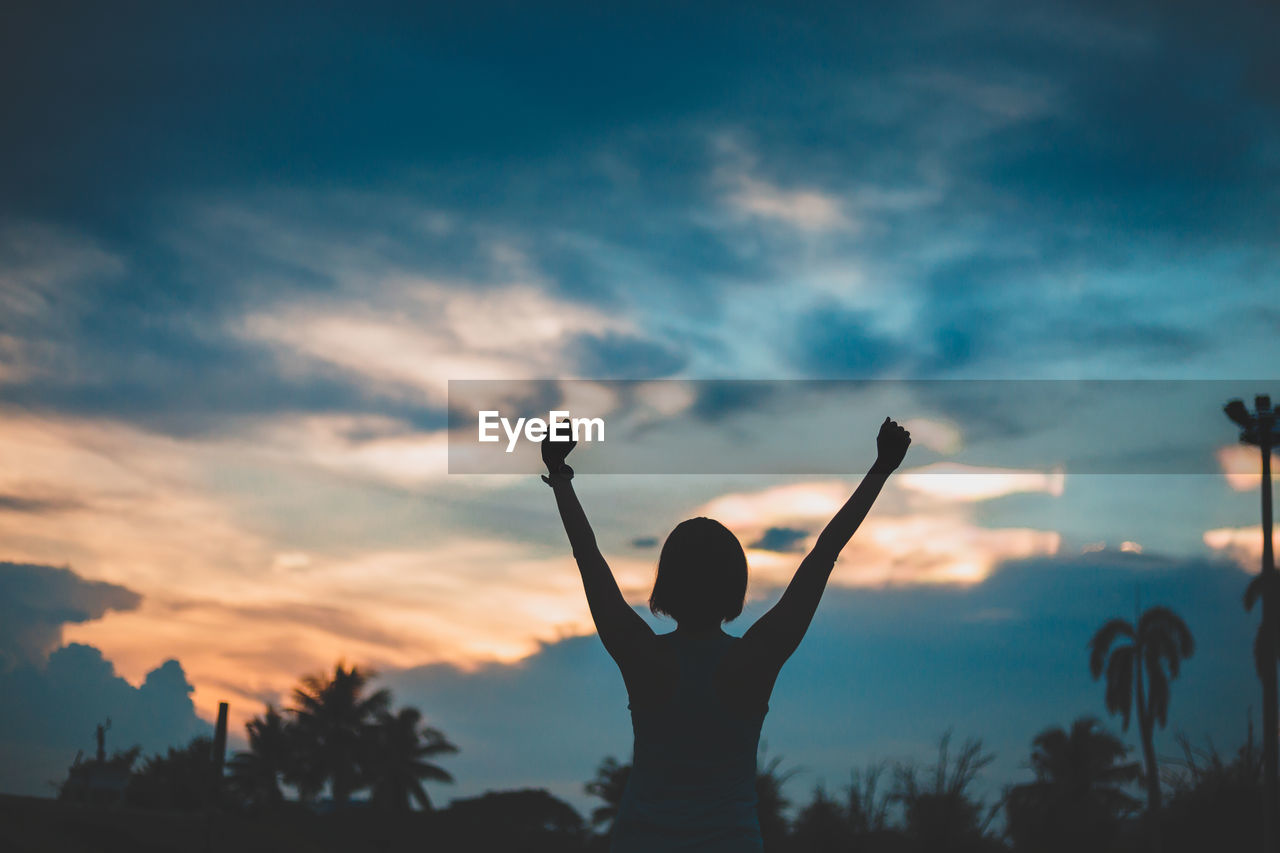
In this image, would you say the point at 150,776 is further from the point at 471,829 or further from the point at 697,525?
the point at 697,525

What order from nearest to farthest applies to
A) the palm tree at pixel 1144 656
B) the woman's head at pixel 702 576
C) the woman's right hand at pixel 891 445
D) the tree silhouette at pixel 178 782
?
1. the woman's head at pixel 702 576
2. the woman's right hand at pixel 891 445
3. the palm tree at pixel 1144 656
4. the tree silhouette at pixel 178 782

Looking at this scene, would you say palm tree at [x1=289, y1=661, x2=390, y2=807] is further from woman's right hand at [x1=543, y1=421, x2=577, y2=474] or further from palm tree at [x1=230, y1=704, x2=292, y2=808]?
woman's right hand at [x1=543, y1=421, x2=577, y2=474]

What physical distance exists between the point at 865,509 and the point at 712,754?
68cm

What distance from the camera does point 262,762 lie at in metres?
62.1

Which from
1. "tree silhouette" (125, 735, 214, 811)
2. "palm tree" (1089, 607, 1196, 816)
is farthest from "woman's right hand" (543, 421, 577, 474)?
"tree silhouette" (125, 735, 214, 811)

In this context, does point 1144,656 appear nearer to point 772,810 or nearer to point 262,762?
point 772,810

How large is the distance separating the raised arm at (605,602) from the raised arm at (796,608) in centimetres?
24

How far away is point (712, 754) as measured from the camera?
2.25m

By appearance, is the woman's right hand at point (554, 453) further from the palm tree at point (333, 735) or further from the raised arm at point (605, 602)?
the palm tree at point (333, 735)

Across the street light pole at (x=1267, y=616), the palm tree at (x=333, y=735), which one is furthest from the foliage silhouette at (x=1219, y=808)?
the palm tree at (x=333, y=735)

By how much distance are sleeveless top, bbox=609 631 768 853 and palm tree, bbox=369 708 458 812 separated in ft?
209

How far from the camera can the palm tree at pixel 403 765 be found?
6216cm

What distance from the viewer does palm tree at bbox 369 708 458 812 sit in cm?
6216

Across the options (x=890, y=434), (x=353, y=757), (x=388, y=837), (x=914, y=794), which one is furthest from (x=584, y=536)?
(x=353, y=757)
